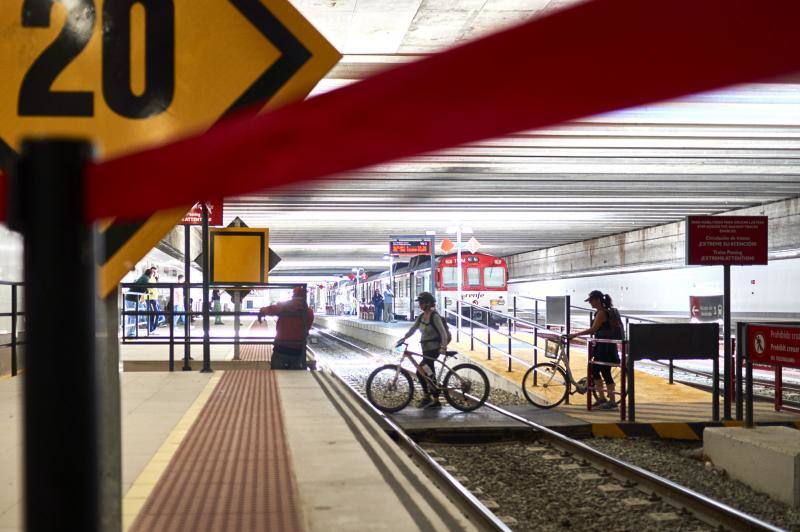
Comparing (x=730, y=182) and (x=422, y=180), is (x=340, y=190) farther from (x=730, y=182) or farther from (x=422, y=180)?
(x=730, y=182)

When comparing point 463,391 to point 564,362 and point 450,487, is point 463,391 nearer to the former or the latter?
point 564,362

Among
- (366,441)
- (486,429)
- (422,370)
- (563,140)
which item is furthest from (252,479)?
(563,140)

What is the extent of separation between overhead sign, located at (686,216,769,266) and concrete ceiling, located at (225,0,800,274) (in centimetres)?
169

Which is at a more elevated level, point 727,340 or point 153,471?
point 727,340

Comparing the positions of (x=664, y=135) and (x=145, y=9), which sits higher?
(x=664, y=135)

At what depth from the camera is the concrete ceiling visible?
13.0m

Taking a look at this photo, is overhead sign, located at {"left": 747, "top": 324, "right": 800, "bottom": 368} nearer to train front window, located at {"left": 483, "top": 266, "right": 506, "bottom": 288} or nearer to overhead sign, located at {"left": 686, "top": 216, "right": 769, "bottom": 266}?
overhead sign, located at {"left": 686, "top": 216, "right": 769, "bottom": 266}

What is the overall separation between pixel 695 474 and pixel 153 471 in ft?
16.4

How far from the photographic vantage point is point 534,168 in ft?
76.4

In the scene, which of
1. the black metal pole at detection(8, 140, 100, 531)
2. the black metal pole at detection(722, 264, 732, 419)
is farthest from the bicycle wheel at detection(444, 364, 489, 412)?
the black metal pole at detection(8, 140, 100, 531)

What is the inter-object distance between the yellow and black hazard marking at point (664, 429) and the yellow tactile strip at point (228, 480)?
3.88 meters

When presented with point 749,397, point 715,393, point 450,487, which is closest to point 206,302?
point 450,487

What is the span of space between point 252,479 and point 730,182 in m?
23.4

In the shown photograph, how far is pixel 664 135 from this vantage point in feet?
62.4
